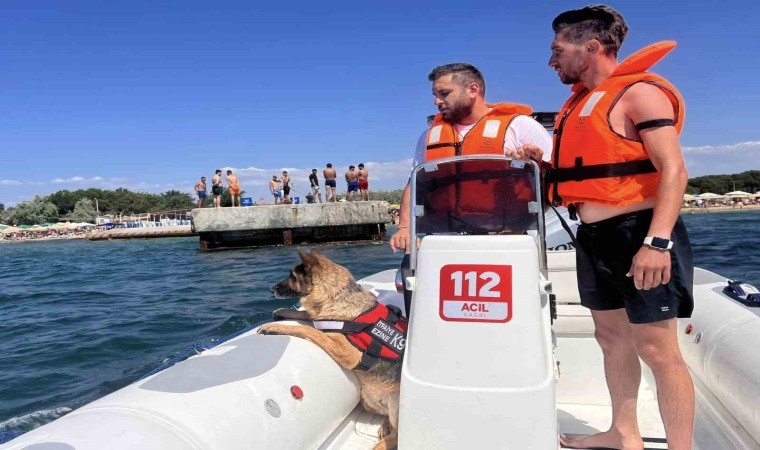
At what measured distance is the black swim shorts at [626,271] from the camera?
2012 mm

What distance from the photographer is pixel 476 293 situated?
6.24 ft

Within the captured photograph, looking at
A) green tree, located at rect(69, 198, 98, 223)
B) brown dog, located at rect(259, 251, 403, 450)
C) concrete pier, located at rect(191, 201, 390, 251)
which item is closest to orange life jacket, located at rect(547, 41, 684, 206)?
brown dog, located at rect(259, 251, 403, 450)

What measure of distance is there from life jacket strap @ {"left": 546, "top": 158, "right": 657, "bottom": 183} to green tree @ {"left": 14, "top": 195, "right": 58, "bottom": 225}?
92182 millimetres

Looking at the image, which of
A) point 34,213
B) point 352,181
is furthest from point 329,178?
point 34,213

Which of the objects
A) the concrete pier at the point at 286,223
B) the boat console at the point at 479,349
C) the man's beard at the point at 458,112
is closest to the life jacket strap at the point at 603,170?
the boat console at the point at 479,349

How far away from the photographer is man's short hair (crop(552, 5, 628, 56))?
2.23 meters

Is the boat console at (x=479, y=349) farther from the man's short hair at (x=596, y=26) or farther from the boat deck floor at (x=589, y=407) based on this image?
the boat deck floor at (x=589, y=407)

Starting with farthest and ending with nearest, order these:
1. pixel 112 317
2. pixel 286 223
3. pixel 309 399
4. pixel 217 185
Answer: pixel 217 185
pixel 286 223
pixel 112 317
pixel 309 399

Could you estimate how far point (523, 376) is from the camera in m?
1.83

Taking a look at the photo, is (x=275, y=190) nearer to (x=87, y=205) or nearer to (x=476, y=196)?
(x=476, y=196)

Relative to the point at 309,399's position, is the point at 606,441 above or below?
below

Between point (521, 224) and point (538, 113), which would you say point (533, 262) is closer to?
point (521, 224)

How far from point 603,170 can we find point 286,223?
2241 centimetres

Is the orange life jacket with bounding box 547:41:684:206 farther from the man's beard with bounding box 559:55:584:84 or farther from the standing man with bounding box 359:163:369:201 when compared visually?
the standing man with bounding box 359:163:369:201
